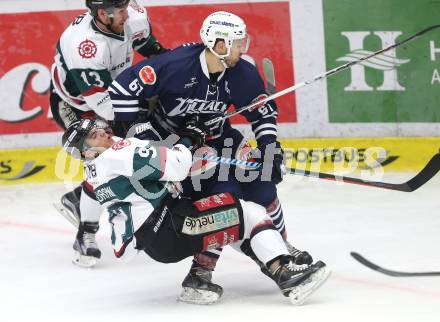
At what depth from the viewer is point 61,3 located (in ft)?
22.8

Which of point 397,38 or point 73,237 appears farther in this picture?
point 397,38

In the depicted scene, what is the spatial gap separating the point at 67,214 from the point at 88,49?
1005 mm

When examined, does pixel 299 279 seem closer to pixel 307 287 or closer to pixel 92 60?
pixel 307 287

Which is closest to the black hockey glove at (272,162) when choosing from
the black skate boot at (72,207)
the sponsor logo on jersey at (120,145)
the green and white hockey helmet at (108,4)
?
the sponsor logo on jersey at (120,145)

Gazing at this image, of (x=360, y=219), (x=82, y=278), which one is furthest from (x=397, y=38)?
(x=82, y=278)

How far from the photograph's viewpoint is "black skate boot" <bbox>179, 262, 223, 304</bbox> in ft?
15.6

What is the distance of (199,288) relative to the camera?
15.7 feet

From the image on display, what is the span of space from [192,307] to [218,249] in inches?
11.0

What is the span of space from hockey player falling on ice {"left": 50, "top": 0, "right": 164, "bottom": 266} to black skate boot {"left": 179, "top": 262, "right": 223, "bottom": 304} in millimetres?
805

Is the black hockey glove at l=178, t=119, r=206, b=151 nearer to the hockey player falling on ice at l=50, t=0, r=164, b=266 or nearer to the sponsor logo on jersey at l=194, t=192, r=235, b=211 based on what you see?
the sponsor logo on jersey at l=194, t=192, r=235, b=211

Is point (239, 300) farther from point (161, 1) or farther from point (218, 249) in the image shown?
point (161, 1)

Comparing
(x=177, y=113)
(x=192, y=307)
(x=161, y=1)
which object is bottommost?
(x=192, y=307)

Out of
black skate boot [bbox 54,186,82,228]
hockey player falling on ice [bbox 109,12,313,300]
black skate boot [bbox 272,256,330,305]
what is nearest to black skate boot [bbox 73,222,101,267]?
black skate boot [bbox 54,186,82,228]

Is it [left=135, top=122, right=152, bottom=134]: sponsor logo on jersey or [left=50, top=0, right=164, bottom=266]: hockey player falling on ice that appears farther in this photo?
[left=50, top=0, right=164, bottom=266]: hockey player falling on ice
